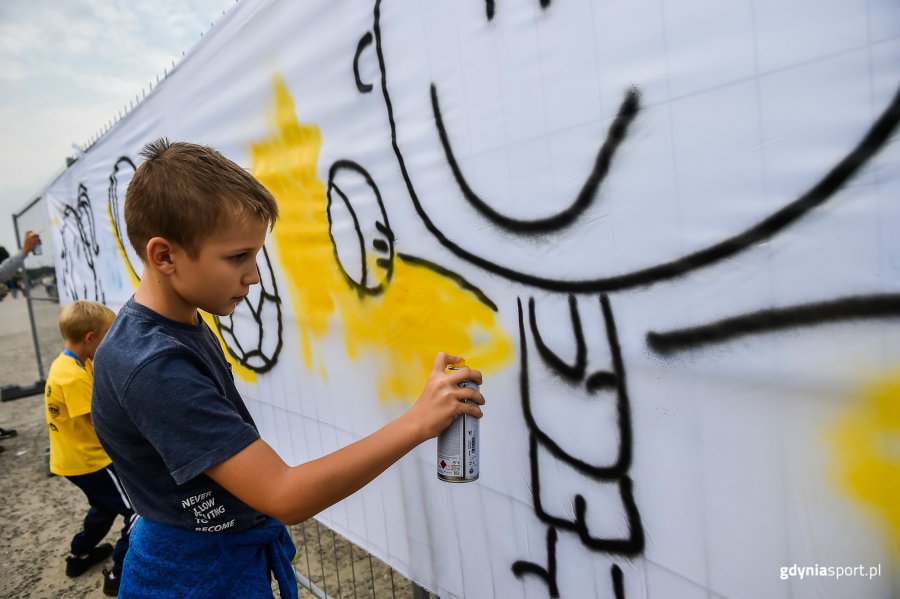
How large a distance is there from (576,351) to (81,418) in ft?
9.49

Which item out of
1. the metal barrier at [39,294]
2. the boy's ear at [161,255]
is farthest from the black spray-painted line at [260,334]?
the metal barrier at [39,294]

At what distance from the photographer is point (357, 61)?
5.58 ft

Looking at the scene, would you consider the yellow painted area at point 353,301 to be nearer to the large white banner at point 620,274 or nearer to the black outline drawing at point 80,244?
the large white banner at point 620,274

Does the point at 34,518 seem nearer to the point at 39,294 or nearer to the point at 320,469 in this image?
the point at 320,469

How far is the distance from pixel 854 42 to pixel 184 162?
3.98 ft

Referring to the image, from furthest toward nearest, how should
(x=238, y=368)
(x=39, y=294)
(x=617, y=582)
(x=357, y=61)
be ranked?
1. (x=39, y=294)
2. (x=238, y=368)
3. (x=357, y=61)
4. (x=617, y=582)

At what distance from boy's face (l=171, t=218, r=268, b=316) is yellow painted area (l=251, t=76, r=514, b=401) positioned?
1.82ft

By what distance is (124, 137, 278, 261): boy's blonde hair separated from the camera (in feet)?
3.56

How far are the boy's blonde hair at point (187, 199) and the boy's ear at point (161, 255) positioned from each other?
2 centimetres

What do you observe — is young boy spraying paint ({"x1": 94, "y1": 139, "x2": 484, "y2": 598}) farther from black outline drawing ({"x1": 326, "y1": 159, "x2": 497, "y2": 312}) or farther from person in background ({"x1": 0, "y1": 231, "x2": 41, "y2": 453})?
person in background ({"x1": 0, "y1": 231, "x2": 41, "y2": 453})

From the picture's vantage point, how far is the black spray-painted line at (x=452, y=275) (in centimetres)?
142

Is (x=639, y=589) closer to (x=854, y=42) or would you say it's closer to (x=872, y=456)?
(x=872, y=456)

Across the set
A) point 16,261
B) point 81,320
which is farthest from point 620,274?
point 16,261

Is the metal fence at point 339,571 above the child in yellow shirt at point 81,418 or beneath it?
beneath
